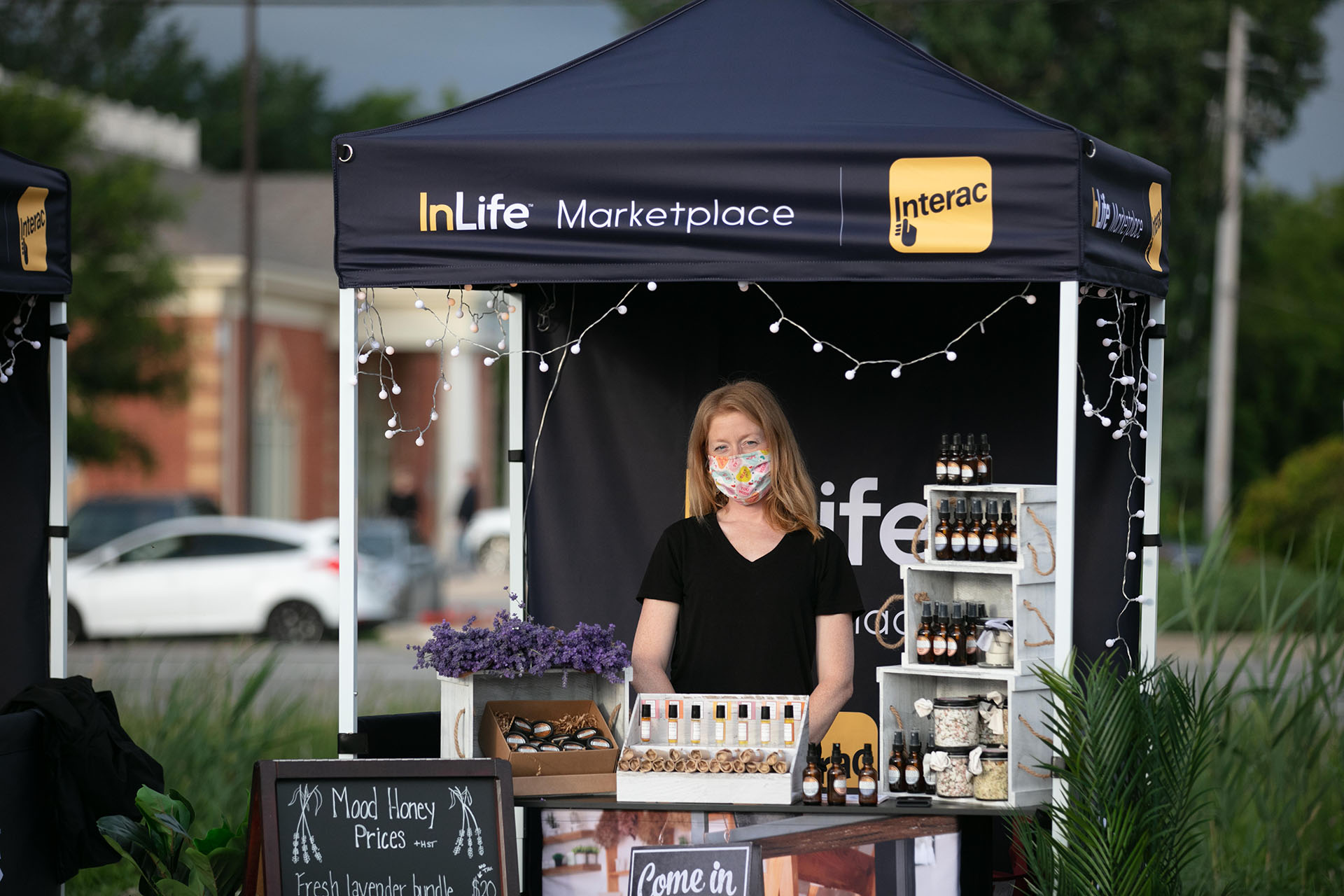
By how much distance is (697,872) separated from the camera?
379 centimetres

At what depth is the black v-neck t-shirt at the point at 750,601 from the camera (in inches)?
167

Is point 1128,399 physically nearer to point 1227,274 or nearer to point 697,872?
point 697,872

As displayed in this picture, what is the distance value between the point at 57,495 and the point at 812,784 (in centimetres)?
299

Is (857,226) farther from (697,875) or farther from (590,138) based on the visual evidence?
(697,875)

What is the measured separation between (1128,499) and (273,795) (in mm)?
3004

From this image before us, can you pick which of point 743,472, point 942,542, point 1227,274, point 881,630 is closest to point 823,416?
point 881,630

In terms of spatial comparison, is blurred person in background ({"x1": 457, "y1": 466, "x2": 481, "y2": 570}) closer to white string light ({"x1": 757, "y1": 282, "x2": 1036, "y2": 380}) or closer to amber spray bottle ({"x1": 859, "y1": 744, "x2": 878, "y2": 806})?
white string light ({"x1": 757, "y1": 282, "x2": 1036, "y2": 380})

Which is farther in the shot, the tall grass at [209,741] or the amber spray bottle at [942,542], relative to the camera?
the tall grass at [209,741]

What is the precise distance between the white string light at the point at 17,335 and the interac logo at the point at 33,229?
38 centimetres

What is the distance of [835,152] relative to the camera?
13.1ft

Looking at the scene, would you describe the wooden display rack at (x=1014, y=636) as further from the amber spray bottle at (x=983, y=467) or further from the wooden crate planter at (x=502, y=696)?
the wooden crate planter at (x=502, y=696)

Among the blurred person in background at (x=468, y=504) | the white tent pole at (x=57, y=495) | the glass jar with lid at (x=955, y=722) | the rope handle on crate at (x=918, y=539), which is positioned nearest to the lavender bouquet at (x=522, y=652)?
the glass jar with lid at (x=955, y=722)

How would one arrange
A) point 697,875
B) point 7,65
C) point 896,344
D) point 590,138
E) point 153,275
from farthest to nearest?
point 7,65 < point 153,275 < point 896,344 < point 590,138 < point 697,875

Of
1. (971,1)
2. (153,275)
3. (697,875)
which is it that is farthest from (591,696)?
(971,1)
